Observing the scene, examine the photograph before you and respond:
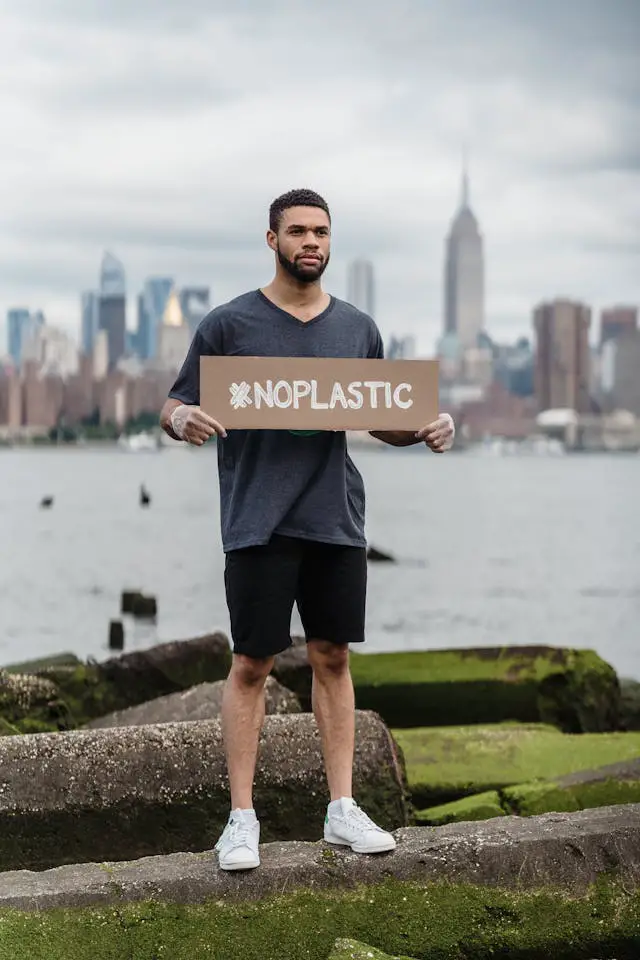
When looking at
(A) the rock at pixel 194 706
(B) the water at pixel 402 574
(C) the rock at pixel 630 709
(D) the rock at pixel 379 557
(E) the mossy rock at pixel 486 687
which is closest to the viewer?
(A) the rock at pixel 194 706

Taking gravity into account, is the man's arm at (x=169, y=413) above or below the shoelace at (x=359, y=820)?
above

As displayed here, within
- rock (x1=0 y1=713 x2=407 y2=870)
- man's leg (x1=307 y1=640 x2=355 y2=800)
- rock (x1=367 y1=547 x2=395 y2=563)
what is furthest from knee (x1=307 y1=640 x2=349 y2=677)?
rock (x1=367 y1=547 x2=395 y2=563)

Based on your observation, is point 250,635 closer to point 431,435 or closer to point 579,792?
point 431,435

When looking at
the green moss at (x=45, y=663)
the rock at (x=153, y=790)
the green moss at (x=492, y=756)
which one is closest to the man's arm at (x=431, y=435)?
the rock at (x=153, y=790)

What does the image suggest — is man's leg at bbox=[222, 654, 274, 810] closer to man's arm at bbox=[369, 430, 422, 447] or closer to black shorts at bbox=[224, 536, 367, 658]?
black shorts at bbox=[224, 536, 367, 658]

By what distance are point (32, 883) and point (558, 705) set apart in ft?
22.6

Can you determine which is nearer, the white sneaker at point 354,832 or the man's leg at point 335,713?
the white sneaker at point 354,832

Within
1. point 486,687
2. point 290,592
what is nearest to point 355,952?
point 290,592

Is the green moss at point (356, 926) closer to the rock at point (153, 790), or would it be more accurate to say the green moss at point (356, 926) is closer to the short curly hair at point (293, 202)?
the rock at point (153, 790)

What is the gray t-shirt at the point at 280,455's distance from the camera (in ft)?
18.9

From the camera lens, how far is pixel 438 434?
235 inches

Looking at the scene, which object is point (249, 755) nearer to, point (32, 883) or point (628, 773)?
point (32, 883)

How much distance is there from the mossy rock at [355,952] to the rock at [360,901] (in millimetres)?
203

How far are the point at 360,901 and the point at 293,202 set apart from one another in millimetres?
2633
